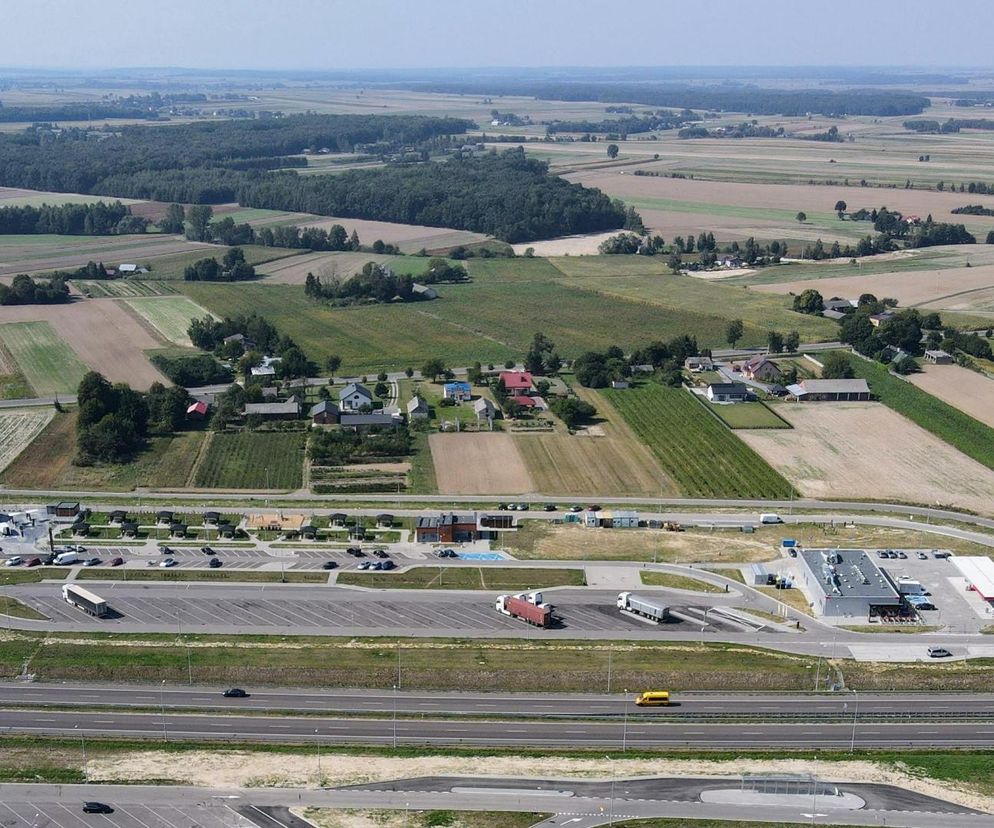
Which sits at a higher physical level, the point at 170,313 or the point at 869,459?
the point at 170,313

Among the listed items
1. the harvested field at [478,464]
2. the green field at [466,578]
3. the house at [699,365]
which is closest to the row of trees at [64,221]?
the house at [699,365]

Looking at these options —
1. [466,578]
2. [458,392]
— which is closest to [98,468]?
[458,392]

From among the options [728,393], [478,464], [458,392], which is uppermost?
[728,393]

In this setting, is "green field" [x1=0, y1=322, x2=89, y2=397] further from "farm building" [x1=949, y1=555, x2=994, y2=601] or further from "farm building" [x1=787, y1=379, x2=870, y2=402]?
"farm building" [x1=949, y1=555, x2=994, y2=601]

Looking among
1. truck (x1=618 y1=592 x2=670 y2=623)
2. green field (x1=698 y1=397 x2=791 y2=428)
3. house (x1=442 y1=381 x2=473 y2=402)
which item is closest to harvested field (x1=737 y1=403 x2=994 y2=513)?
green field (x1=698 y1=397 x2=791 y2=428)

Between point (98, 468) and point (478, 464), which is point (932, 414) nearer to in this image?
point (478, 464)

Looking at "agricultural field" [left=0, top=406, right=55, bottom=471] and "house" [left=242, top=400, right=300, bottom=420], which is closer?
"agricultural field" [left=0, top=406, right=55, bottom=471]

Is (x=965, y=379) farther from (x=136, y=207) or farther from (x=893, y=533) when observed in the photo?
(x=136, y=207)
